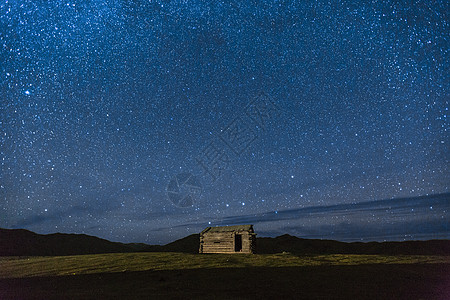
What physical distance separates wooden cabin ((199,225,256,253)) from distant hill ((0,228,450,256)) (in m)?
16.3

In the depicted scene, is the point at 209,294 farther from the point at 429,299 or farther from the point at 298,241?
the point at 298,241

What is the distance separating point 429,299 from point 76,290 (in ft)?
40.0

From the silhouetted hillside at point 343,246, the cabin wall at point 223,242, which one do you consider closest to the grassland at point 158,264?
the cabin wall at point 223,242

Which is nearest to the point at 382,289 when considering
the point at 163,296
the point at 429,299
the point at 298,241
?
the point at 429,299

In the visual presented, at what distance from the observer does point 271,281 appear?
11.7 metres

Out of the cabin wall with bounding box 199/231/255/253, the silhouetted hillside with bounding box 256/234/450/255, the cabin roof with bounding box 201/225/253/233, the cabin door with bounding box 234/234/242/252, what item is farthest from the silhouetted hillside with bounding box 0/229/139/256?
the cabin door with bounding box 234/234/242/252

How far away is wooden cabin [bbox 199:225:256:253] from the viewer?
29203 mm

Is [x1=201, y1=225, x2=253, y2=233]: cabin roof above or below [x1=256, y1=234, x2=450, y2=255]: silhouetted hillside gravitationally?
above

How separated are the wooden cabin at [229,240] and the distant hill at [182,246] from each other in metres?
16.3

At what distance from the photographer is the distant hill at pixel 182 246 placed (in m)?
47.3

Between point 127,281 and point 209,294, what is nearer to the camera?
point 209,294

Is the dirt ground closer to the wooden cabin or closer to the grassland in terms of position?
the grassland

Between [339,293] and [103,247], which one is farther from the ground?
[339,293]

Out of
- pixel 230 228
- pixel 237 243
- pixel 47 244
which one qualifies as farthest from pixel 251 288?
pixel 47 244
